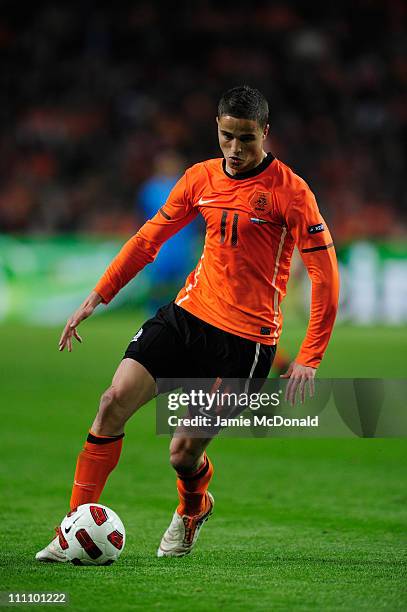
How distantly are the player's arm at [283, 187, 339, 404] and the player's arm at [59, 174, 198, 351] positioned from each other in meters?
0.52

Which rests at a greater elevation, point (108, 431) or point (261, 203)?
point (261, 203)

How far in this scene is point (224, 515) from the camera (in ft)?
19.5

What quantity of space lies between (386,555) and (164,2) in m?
18.4

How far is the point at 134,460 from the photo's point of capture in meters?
7.45

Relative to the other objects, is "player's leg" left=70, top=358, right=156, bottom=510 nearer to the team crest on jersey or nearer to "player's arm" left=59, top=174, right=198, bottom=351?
"player's arm" left=59, top=174, right=198, bottom=351

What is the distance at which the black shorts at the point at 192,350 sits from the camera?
483 cm

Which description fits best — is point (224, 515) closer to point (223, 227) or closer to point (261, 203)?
point (223, 227)

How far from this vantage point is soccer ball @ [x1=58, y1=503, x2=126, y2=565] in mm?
4566

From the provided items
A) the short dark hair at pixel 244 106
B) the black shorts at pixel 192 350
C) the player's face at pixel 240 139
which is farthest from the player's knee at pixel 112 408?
the short dark hair at pixel 244 106

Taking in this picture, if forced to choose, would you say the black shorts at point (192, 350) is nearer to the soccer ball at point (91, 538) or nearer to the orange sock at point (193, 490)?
the orange sock at point (193, 490)

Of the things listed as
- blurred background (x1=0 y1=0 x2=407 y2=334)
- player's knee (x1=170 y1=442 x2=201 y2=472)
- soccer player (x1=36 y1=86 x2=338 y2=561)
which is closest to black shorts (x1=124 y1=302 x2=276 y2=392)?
soccer player (x1=36 y1=86 x2=338 y2=561)

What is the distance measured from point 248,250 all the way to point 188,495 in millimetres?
1179

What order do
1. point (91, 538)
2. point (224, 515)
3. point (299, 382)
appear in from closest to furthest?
point (91, 538)
point (299, 382)
point (224, 515)

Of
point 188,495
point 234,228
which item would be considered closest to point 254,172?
point 234,228
